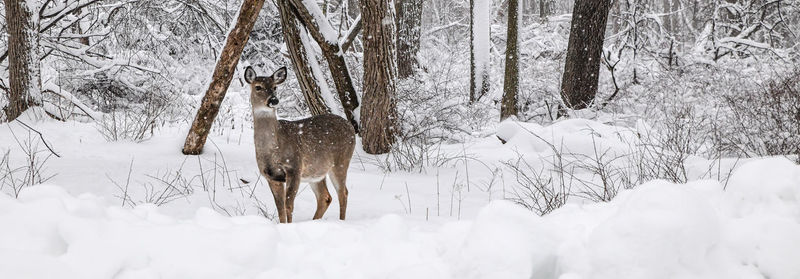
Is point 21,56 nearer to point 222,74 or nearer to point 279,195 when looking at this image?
point 222,74

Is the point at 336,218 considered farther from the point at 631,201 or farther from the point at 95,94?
the point at 95,94

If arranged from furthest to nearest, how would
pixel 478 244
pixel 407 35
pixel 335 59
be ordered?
pixel 407 35
pixel 335 59
pixel 478 244

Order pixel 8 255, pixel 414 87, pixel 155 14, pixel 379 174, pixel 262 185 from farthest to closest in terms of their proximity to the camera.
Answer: pixel 155 14 < pixel 414 87 < pixel 379 174 < pixel 262 185 < pixel 8 255

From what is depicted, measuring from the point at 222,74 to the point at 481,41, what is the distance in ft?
22.4

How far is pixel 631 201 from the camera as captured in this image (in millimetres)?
2426

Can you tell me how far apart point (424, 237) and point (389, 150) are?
546cm

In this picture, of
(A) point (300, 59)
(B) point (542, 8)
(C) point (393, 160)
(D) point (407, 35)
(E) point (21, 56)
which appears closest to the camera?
(C) point (393, 160)

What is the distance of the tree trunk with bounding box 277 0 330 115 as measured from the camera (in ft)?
26.1

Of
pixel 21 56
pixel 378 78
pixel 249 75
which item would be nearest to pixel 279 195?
pixel 249 75

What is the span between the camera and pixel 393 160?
7.70 meters

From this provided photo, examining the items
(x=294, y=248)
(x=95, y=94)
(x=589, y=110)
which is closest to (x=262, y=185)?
(x=294, y=248)

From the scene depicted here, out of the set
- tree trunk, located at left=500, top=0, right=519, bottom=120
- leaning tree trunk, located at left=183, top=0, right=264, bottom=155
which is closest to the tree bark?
leaning tree trunk, located at left=183, top=0, right=264, bottom=155

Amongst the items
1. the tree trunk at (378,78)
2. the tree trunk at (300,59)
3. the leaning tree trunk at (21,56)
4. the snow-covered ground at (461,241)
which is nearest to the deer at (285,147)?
the snow-covered ground at (461,241)

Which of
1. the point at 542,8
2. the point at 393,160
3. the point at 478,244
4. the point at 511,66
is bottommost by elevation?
the point at 393,160
